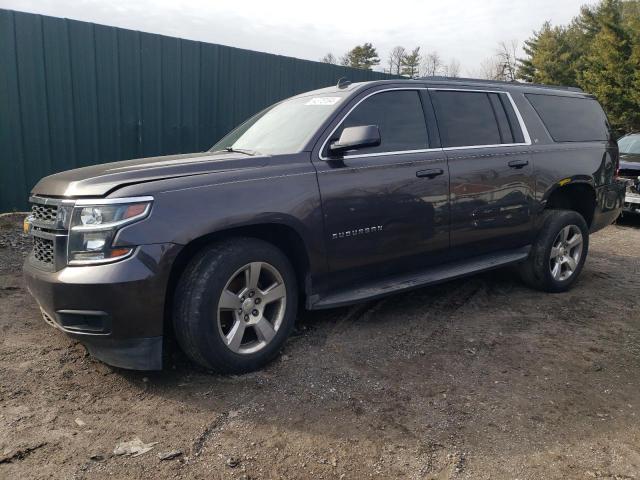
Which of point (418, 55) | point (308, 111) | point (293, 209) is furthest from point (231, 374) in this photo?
point (418, 55)

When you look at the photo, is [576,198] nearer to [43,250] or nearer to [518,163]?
[518,163]

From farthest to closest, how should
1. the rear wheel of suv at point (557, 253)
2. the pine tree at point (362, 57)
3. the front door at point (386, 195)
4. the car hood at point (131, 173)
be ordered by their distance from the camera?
the pine tree at point (362, 57) < the rear wheel of suv at point (557, 253) < the front door at point (386, 195) < the car hood at point (131, 173)

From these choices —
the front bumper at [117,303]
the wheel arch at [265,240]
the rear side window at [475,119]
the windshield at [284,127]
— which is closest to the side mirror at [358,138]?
the windshield at [284,127]

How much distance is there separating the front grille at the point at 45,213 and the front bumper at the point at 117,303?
0.33m

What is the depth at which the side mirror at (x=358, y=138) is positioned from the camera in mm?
3391

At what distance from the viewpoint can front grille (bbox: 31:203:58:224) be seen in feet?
9.95

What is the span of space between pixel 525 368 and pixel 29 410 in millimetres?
2991

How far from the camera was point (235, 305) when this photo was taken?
10.2 feet

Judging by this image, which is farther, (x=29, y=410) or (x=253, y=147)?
(x=253, y=147)

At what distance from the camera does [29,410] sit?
282cm

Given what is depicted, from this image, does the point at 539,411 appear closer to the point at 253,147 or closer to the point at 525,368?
the point at 525,368

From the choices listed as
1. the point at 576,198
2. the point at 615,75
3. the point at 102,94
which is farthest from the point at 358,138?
the point at 615,75

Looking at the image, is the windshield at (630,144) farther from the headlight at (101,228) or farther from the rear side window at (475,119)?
the headlight at (101,228)

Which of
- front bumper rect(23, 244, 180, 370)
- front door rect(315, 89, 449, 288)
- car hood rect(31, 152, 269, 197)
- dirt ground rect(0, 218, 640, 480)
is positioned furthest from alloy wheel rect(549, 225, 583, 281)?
front bumper rect(23, 244, 180, 370)
